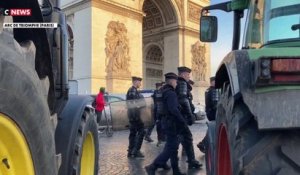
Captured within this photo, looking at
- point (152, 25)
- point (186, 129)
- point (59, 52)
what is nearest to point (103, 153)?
point (186, 129)

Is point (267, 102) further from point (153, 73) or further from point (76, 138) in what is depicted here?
point (153, 73)

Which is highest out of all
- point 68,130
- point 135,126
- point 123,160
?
point 68,130

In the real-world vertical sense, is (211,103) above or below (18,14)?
below

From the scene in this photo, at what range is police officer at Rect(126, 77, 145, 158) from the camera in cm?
908

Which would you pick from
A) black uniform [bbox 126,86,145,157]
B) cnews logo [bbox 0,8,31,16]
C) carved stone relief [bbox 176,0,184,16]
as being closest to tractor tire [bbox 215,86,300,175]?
cnews logo [bbox 0,8,31,16]

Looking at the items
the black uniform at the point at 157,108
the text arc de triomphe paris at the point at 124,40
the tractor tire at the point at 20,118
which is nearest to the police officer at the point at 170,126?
the black uniform at the point at 157,108

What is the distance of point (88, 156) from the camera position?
428cm

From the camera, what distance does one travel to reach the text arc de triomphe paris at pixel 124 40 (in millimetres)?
24578

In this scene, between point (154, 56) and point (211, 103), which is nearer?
point (211, 103)

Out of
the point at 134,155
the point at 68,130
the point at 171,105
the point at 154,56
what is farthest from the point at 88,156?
the point at 154,56

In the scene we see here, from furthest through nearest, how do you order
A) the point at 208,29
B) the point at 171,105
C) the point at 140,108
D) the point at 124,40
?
the point at 124,40 → the point at 140,108 → the point at 171,105 → the point at 208,29

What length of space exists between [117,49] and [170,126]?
19.6 meters

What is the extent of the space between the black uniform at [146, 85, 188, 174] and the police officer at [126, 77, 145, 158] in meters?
2.39

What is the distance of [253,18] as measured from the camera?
3197mm
